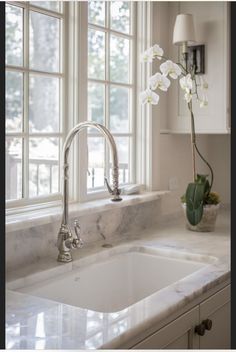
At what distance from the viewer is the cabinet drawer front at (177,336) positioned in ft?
4.57

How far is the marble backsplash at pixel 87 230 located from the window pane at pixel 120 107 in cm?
52

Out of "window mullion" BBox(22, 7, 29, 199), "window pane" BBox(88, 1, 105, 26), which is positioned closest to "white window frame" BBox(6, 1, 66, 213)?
"window mullion" BBox(22, 7, 29, 199)

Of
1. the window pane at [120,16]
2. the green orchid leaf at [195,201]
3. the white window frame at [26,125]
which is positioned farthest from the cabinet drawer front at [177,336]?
the window pane at [120,16]

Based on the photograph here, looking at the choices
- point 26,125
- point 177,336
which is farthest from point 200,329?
point 26,125

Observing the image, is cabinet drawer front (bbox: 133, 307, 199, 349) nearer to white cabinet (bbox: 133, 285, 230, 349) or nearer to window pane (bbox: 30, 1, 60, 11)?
white cabinet (bbox: 133, 285, 230, 349)

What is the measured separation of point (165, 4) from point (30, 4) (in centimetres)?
111

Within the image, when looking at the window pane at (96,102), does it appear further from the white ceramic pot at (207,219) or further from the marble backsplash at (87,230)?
the white ceramic pot at (207,219)

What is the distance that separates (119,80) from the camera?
279 centimetres

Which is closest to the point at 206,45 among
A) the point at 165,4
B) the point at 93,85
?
the point at 165,4

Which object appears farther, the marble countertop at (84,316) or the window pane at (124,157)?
the window pane at (124,157)

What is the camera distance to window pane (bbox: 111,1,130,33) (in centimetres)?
264

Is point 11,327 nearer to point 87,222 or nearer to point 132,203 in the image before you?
point 87,222

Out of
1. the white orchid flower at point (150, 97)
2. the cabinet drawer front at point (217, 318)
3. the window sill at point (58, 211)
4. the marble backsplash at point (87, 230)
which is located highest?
the white orchid flower at point (150, 97)

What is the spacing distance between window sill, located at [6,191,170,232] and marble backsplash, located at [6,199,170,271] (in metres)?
0.03
